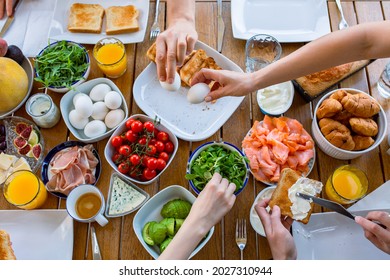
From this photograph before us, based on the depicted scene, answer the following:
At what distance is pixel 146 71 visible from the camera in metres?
1.37

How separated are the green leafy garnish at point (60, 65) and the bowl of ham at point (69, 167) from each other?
25 centimetres

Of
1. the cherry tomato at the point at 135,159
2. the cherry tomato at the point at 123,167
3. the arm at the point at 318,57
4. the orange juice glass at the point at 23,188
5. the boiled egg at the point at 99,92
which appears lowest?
the orange juice glass at the point at 23,188

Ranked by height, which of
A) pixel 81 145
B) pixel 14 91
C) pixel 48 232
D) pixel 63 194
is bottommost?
pixel 48 232

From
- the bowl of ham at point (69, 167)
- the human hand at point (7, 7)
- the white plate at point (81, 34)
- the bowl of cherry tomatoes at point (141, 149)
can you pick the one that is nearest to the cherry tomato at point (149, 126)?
the bowl of cherry tomatoes at point (141, 149)

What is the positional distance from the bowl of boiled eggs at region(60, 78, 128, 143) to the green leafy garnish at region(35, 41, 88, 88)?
7cm

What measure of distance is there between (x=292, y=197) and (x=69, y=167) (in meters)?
0.75

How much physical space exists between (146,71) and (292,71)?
0.59 metres

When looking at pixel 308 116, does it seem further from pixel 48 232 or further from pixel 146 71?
pixel 48 232

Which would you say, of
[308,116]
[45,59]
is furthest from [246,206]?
[45,59]

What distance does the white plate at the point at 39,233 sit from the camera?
1.12m

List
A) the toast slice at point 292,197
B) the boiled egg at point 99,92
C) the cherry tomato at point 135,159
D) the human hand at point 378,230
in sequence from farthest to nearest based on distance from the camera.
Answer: the boiled egg at point 99,92 < the cherry tomato at point 135,159 < the toast slice at point 292,197 < the human hand at point 378,230

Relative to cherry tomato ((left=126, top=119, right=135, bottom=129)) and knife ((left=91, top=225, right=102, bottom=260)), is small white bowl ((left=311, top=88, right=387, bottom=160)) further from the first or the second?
knife ((left=91, top=225, right=102, bottom=260))

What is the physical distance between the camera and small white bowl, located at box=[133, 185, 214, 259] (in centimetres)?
107

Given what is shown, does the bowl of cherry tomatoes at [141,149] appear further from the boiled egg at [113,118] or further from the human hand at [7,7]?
the human hand at [7,7]
